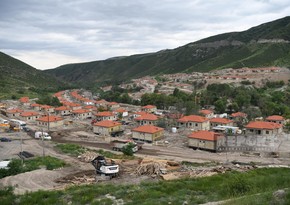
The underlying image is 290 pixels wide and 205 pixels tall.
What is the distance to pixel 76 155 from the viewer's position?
30.5 m

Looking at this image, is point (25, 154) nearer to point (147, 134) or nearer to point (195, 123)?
point (147, 134)

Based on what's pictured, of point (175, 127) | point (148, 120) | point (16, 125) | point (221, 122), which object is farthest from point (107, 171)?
point (16, 125)

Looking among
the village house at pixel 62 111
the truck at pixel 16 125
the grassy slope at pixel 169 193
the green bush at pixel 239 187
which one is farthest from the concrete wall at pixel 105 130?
the green bush at pixel 239 187

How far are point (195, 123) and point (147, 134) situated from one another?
35.0ft

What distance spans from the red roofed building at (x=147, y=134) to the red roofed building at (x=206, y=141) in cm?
602

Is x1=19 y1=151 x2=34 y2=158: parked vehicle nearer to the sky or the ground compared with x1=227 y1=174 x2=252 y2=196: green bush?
nearer to the ground

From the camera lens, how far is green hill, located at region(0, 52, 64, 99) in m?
108

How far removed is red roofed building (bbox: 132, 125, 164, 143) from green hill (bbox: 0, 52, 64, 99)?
66259 mm

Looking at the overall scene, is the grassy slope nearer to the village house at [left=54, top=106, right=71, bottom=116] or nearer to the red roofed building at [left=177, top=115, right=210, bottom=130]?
the red roofed building at [left=177, top=115, right=210, bottom=130]

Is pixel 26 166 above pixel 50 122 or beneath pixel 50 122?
above

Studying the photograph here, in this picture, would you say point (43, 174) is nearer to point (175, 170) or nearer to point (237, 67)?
point (175, 170)

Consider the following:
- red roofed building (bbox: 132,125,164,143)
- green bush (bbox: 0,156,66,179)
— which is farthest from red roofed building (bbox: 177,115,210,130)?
green bush (bbox: 0,156,66,179)

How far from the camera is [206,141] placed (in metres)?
37.3

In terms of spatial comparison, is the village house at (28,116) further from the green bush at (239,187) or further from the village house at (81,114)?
the green bush at (239,187)
